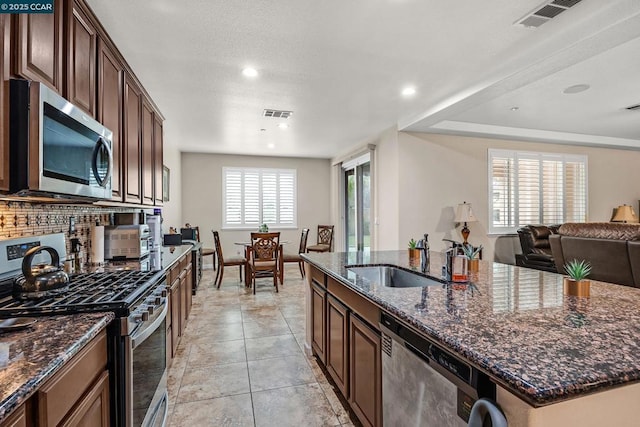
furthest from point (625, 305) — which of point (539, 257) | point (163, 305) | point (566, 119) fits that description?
point (566, 119)

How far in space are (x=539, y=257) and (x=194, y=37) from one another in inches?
213

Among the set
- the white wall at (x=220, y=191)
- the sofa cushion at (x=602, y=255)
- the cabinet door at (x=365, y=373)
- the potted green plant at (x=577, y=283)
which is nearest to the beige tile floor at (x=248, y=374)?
the cabinet door at (x=365, y=373)

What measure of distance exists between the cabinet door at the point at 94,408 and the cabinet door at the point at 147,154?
2050 millimetres

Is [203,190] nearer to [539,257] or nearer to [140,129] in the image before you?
[140,129]

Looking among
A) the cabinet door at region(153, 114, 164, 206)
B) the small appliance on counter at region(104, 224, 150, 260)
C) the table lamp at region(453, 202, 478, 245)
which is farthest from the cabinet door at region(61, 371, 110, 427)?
the table lamp at region(453, 202, 478, 245)

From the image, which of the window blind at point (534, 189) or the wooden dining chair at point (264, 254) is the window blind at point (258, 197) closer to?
the wooden dining chair at point (264, 254)

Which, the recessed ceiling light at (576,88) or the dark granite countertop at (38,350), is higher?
the recessed ceiling light at (576,88)

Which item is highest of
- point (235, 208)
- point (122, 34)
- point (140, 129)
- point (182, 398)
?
point (122, 34)

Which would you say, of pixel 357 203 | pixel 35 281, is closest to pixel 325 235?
pixel 357 203

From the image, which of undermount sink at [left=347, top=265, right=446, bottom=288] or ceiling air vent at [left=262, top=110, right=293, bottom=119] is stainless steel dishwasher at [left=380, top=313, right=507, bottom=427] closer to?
undermount sink at [left=347, top=265, right=446, bottom=288]

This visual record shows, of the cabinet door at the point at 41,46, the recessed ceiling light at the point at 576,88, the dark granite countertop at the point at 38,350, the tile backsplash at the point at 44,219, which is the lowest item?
the dark granite countertop at the point at 38,350

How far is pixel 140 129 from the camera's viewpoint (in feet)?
9.56

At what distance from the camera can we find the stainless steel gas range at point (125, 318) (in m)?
1.33

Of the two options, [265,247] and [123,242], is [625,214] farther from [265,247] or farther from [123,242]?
[123,242]
